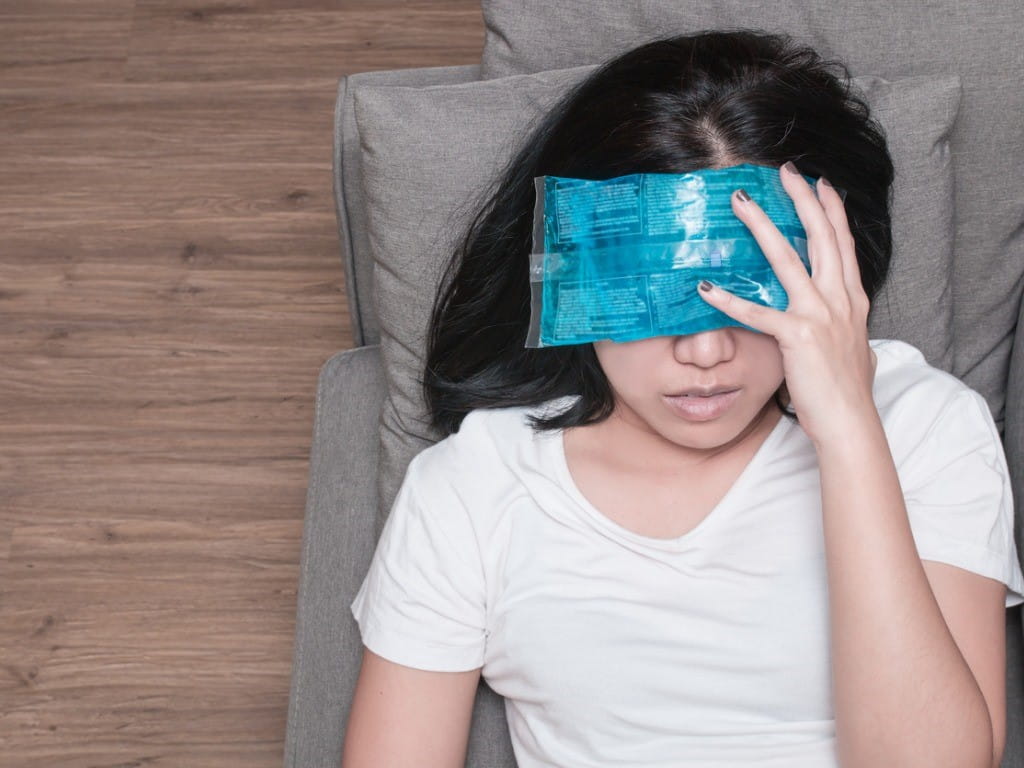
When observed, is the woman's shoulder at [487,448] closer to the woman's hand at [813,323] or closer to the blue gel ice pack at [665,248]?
the blue gel ice pack at [665,248]

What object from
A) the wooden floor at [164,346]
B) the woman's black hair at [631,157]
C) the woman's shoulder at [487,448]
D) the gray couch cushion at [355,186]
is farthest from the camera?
the wooden floor at [164,346]

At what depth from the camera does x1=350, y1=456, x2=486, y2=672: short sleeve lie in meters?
1.24

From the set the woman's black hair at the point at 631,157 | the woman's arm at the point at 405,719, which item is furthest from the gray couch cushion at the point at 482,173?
the woman's arm at the point at 405,719

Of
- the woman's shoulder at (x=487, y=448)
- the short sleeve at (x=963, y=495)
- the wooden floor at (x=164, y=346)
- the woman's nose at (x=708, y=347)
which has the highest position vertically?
the woman's nose at (x=708, y=347)

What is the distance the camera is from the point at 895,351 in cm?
136

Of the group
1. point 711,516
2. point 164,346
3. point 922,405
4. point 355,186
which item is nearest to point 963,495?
point 922,405

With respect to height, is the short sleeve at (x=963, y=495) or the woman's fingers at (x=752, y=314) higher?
the woman's fingers at (x=752, y=314)

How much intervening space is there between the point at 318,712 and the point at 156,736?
0.73 m

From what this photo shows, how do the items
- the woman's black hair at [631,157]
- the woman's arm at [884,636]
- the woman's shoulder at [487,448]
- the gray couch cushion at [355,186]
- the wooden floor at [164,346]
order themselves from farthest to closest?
the wooden floor at [164,346]
the gray couch cushion at [355,186]
the woman's shoulder at [487,448]
the woman's black hair at [631,157]
the woman's arm at [884,636]

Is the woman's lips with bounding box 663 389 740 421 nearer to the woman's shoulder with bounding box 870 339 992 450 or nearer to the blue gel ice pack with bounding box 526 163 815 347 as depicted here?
the blue gel ice pack with bounding box 526 163 815 347

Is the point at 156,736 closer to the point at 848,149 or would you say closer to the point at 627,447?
the point at 627,447

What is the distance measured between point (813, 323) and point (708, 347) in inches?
4.1

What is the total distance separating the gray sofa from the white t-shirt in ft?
0.60

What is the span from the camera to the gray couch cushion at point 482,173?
1415 millimetres
